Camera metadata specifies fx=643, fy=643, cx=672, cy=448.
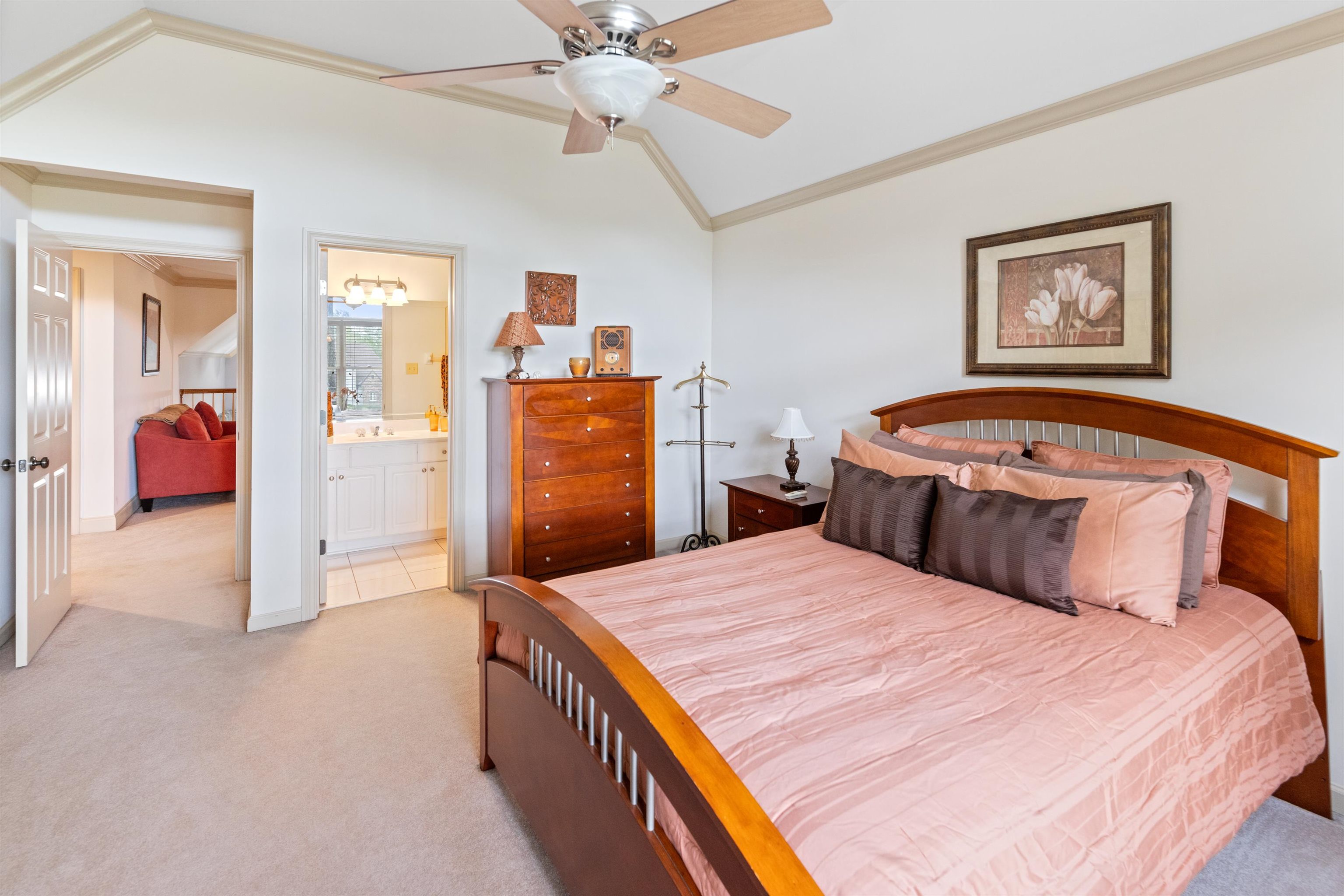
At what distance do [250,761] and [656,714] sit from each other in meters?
1.89

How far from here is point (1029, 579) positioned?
2.01 metres

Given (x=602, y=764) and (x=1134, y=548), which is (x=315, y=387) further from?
(x=1134, y=548)

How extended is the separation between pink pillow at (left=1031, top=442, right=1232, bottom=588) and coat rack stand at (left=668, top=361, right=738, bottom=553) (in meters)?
2.47

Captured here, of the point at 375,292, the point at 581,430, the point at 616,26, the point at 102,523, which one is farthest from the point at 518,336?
the point at 102,523

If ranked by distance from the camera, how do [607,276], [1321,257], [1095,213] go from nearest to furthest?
[1321,257], [1095,213], [607,276]

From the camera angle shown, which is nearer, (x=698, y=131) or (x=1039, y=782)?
(x=1039, y=782)

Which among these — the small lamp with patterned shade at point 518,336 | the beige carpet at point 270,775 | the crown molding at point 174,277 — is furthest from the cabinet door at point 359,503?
the crown molding at point 174,277

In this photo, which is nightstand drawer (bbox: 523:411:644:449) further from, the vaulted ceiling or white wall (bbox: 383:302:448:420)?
white wall (bbox: 383:302:448:420)

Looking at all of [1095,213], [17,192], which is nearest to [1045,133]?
[1095,213]

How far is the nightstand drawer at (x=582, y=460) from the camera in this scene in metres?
3.71

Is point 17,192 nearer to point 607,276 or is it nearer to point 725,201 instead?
point 607,276

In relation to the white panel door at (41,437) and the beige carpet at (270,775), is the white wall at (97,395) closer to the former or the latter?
the white panel door at (41,437)

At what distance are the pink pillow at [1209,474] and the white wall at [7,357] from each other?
4.67 metres

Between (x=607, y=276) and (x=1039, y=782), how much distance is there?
3843mm
